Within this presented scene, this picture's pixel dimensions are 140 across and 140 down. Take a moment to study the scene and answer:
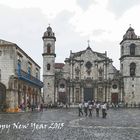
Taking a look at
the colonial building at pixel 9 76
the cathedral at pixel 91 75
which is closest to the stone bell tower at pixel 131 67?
the cathedral at pixel 91 75

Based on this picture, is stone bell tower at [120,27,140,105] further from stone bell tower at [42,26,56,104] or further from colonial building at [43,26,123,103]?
stone bell tower at [42,26,56,104]

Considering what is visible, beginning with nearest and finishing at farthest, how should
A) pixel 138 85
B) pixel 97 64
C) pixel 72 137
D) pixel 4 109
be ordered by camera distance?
pixel 72 137 → pixel 4 109 → pixel 138 85 → pixel 97 64

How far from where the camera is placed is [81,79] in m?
65.4

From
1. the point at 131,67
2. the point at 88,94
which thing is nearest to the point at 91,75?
the point at 88,94

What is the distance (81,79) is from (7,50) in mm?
28236

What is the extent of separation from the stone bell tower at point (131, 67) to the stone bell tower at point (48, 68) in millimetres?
12462

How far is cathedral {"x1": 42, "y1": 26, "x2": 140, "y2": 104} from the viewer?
205 feet

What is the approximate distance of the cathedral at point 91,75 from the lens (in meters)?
62.6

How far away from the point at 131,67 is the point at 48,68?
14554mm

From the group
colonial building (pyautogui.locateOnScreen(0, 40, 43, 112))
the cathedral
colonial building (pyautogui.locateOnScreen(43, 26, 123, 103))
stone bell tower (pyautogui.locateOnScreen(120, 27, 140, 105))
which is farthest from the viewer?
colonial building (pyautogui.locateOnScreen(43, 26, 123, 103))

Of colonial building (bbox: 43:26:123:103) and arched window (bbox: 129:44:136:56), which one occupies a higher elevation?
arched window (bbox: 129:44:136:56)

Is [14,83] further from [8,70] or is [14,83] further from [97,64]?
[97,64]

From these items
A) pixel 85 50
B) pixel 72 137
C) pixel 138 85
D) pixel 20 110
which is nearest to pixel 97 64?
pixel 85 50

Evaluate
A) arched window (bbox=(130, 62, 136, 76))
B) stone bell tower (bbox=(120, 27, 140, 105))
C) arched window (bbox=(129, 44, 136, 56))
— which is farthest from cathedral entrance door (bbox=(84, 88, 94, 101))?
arched window (bbox=(129, 44, 136, 56))
